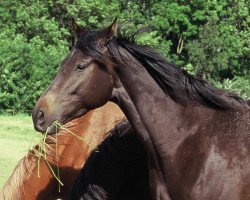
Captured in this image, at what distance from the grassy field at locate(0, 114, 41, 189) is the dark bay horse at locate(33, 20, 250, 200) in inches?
221

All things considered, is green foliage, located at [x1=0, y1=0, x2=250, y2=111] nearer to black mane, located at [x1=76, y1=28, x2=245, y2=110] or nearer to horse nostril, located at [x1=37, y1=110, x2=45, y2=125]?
black mane, located at [x1=76, y1=28, x2=245, y2=110]

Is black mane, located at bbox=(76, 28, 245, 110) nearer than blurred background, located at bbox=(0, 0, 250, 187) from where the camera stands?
Yes

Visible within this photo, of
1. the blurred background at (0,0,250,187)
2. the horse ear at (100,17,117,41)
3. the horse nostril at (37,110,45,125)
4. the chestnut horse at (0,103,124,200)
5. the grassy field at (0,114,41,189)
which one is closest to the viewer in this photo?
the horse nostril at (37,110,45,125)

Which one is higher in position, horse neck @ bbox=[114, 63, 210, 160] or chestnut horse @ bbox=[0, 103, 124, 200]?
horse neck @ bbox=[114, 63, 210, 160]

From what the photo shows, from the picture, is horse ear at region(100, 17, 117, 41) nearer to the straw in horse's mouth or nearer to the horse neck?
the horse neck

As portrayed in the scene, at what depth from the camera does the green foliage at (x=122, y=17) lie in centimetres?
2667

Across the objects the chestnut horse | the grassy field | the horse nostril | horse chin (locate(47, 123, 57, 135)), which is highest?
the horse nostril

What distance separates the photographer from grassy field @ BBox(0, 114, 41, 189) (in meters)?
11.8

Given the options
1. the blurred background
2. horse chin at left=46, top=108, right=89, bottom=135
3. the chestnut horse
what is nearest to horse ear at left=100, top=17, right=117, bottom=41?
horse chin at left=46, top=108, right=89, bottom=135

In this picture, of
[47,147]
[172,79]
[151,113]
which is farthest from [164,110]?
[47,147]

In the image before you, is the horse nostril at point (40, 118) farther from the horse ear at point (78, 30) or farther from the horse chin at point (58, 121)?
the horse ear at point (78, 30)

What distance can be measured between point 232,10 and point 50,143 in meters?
38.3

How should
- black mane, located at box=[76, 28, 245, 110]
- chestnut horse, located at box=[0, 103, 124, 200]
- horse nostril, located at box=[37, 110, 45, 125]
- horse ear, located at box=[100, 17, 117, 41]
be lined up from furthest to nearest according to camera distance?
1. chestnut horse, located at box=[0, 103, 124, 200]
2. black mane, located at box=[76, 28, 245, 110]
3. horse ear, located at box=[100, 17, 117, 41]
4. horse nostril, located at box=[37, 110, 45, 125]

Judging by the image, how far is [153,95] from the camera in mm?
4695
